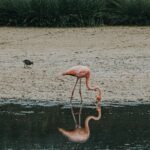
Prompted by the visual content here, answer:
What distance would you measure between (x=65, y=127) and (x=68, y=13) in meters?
11.5

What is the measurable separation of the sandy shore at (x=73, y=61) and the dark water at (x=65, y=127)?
0.97m

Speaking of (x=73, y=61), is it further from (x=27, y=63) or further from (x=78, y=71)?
(x=78, y=71)

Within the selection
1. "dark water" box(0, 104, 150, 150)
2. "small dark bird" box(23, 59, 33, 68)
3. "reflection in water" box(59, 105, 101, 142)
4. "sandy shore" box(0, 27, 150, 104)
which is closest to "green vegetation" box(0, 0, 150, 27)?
"sandy shore" box(0, 27, 150, 104)

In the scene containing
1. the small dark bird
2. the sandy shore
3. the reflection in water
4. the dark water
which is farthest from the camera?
the small dark bird

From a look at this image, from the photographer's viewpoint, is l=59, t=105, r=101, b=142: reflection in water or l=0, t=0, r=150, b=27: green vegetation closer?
l=59, t=105, r=101, b=142: reflection in water

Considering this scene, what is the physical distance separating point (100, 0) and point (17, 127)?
476 inches

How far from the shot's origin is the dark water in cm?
1064

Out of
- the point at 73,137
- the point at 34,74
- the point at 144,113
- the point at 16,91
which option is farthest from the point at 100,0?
the point at 73,137

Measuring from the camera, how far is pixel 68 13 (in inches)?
899

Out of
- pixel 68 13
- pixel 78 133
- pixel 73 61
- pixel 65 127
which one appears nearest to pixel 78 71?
pixel 65 127

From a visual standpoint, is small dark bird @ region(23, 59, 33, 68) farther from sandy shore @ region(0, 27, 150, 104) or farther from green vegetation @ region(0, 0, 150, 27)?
green vegetation @ region(0, 0, 150, 27)

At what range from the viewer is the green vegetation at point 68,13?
22.7 metres

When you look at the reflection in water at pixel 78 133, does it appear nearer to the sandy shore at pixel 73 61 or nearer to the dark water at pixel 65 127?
the dark water at pixel 65 127

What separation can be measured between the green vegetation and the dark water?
9.84m
